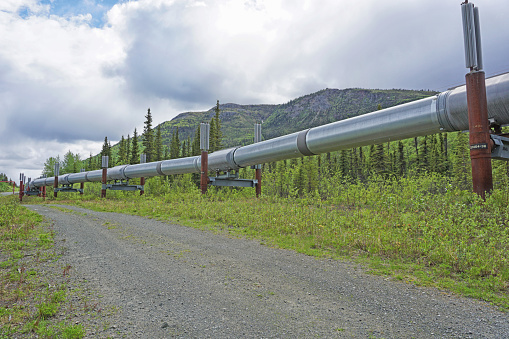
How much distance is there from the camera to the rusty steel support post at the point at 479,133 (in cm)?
813

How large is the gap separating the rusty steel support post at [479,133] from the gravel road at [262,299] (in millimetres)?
5536

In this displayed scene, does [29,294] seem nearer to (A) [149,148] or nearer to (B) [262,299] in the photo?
(B) [262,299]

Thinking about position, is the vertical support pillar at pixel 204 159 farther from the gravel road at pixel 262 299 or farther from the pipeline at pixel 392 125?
the gravel road at pixel 262 299

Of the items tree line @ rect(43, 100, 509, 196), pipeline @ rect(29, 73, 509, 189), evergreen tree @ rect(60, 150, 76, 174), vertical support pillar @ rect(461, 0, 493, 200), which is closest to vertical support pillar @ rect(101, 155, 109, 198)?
tree line @ rect(43, 100, 509, 196)

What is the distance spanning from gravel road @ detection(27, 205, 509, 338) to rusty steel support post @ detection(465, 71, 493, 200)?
5.54m

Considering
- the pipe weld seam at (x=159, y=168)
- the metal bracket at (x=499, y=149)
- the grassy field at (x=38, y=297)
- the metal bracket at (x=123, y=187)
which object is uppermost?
the pipe weld seam at (x=159, y=168)

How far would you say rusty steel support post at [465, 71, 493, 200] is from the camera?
8.13 m

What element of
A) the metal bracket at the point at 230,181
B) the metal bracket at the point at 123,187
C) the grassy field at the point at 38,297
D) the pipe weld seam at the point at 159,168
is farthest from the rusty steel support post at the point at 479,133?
the metal bracket at the point at 123,187

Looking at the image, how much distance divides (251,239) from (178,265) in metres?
3.09

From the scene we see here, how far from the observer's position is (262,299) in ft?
13.5

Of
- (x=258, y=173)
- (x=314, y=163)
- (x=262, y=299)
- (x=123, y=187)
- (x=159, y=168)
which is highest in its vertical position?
(x=314, y=163)

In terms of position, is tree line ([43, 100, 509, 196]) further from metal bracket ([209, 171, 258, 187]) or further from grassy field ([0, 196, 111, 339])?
grassy field ([0, 196, 111, 339])

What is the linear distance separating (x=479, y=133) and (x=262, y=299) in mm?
8172

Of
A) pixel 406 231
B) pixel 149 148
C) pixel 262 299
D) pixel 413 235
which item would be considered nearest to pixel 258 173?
pixel 406 231
